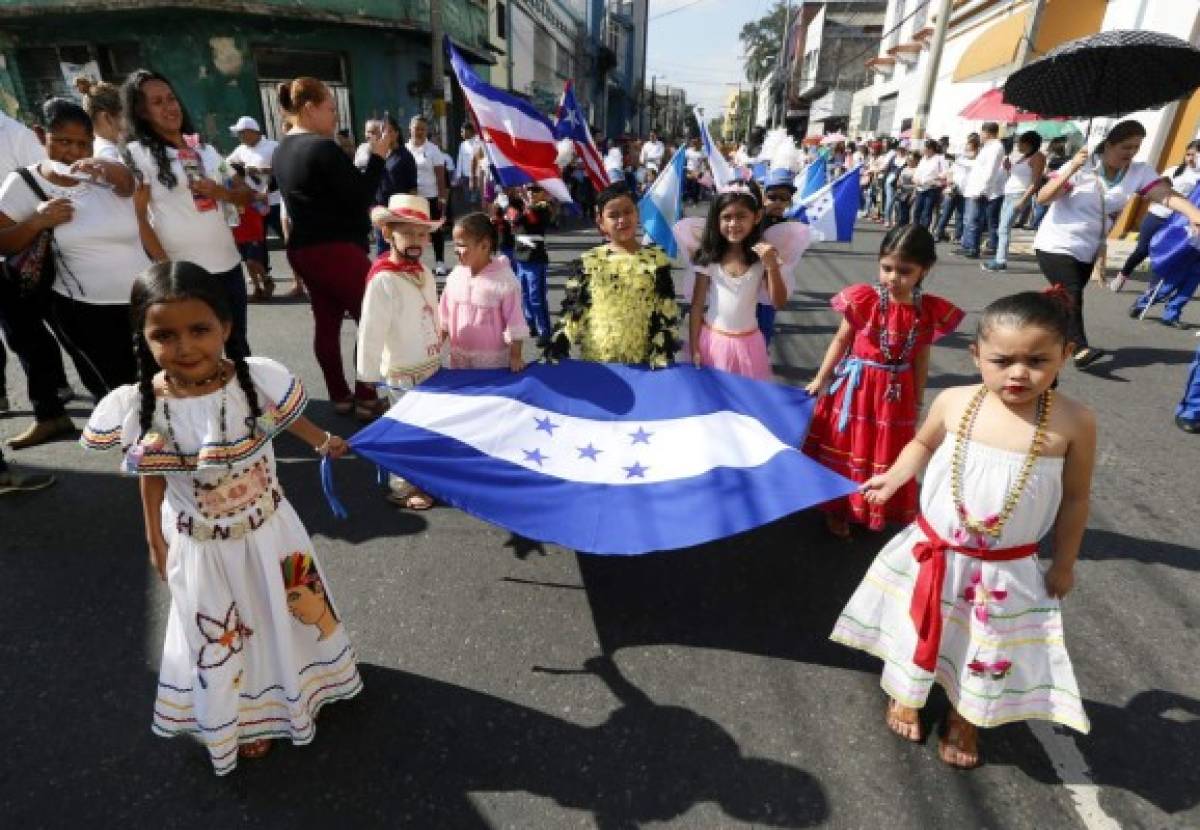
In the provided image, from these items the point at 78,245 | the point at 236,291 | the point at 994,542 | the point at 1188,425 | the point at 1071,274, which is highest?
the point at 78,245

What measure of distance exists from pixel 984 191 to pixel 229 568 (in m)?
13.2

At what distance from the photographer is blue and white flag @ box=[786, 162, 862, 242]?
18.2ft

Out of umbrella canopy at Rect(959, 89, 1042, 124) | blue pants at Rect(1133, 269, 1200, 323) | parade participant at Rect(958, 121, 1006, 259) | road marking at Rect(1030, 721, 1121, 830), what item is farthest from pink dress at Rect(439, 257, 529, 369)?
umbrella canopy at Rect(959, 89, 1042, 124)

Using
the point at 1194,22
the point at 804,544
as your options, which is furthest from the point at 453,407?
the point at 1194,22

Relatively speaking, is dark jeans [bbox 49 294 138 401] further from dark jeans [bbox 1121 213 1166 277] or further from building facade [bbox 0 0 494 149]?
building facade [bbox 0 0 494 149]

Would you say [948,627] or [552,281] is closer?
[948,627]

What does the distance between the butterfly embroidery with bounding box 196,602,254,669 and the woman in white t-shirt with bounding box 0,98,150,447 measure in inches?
106

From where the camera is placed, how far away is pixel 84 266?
3896 millimetres

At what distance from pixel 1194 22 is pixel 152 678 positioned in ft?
54.6

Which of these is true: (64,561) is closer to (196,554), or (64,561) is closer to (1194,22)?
(196,554)

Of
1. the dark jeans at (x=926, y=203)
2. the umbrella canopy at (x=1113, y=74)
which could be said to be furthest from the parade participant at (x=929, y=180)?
the umbrella canopy at (x=1113, y=74)

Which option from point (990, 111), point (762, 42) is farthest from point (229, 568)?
point (762, 42)

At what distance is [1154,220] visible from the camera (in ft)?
28.2

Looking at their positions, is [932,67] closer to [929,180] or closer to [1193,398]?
[929,180]
